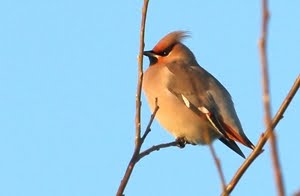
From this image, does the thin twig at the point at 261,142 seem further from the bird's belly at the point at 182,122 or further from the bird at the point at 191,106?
the bird's belly at the point at 182,122

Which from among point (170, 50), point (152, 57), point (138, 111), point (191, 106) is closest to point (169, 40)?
point (170, 50)

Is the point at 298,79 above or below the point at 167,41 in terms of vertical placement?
above

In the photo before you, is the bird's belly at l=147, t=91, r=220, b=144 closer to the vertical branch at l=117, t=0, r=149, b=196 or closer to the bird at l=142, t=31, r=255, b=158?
the bird at l=142, t=31, r=255, b=158

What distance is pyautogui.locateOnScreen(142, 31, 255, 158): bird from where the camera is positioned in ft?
20.2

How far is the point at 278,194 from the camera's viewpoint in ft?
4.33

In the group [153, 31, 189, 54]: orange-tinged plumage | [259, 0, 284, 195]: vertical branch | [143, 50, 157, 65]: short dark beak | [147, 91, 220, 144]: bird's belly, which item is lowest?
[147, 91, 220, 144]: bird's belly

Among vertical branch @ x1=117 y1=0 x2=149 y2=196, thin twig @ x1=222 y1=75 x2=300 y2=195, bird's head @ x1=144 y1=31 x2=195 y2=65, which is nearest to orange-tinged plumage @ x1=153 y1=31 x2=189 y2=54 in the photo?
bird's head @ x1=144 y1=31 x2=195 y2=65

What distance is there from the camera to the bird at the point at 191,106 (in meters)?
6.14

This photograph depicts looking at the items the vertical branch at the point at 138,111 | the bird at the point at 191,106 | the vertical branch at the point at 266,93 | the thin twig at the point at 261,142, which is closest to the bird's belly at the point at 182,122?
the bird at the point at 191,106

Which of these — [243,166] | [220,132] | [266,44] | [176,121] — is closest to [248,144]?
[220,132]

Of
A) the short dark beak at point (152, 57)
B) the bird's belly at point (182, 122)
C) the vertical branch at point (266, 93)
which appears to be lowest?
the bird's belly at point (182, 122)

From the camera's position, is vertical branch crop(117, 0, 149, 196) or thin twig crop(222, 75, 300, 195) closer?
thin twig crop(222, 75, 300, 195)

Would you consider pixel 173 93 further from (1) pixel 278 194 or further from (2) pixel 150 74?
(1) pixel 278 194

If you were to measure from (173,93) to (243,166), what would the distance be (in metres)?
4.20
